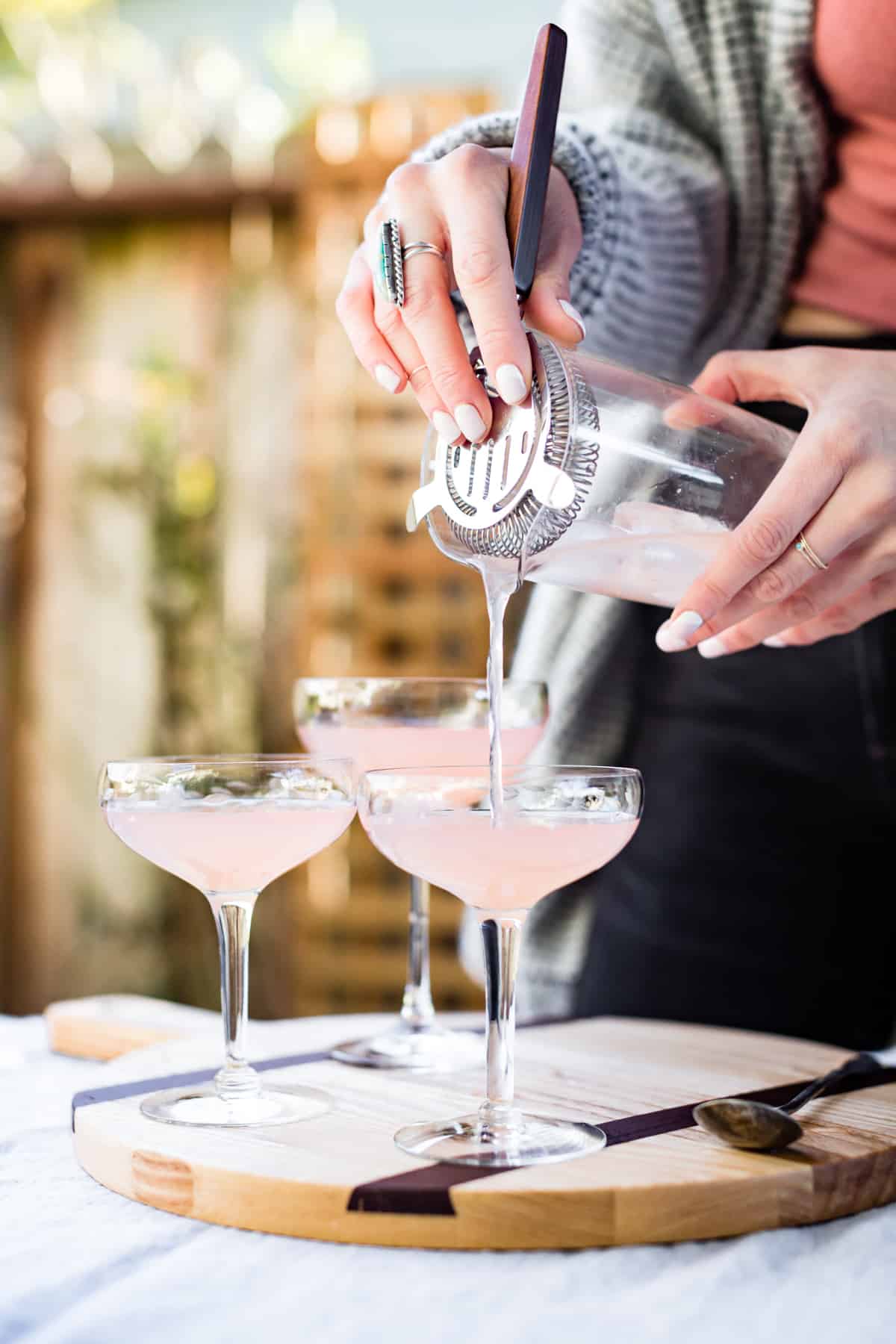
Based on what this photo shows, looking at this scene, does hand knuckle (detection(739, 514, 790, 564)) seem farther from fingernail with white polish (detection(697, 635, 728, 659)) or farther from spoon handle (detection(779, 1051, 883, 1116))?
spoon handle (detection(779, 1051, 883, 1116))

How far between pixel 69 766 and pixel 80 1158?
2.85 meters

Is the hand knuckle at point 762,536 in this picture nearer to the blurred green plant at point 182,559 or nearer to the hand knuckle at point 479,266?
the hand knuckle at point 479,266

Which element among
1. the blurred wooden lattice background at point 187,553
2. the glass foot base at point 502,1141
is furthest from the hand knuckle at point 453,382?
the blurred wooden lattice background at point 187,553

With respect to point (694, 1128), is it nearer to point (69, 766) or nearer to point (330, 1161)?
point (330, 1161)

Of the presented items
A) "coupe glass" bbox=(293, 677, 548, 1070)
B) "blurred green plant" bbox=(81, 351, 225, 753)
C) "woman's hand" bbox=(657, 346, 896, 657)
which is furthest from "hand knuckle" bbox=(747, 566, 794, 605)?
"blurred green plant" bbox=(81, 351, 225, 753)

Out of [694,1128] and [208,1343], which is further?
[694,1128]

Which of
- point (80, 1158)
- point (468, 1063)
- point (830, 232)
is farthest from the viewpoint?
point (830, 232)

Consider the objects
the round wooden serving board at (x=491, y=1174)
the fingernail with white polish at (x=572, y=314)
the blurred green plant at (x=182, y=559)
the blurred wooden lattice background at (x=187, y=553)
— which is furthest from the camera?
the blurred green plant at (x=182, y=559)

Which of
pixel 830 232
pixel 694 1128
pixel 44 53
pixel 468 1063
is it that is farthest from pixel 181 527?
pixel 694 1128

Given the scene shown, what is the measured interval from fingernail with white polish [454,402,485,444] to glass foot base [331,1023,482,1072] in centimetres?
51

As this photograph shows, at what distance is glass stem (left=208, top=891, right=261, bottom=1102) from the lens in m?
0.96

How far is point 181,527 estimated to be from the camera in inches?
142

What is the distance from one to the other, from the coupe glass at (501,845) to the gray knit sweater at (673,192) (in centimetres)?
59

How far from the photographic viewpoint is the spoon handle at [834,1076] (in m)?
0.95
